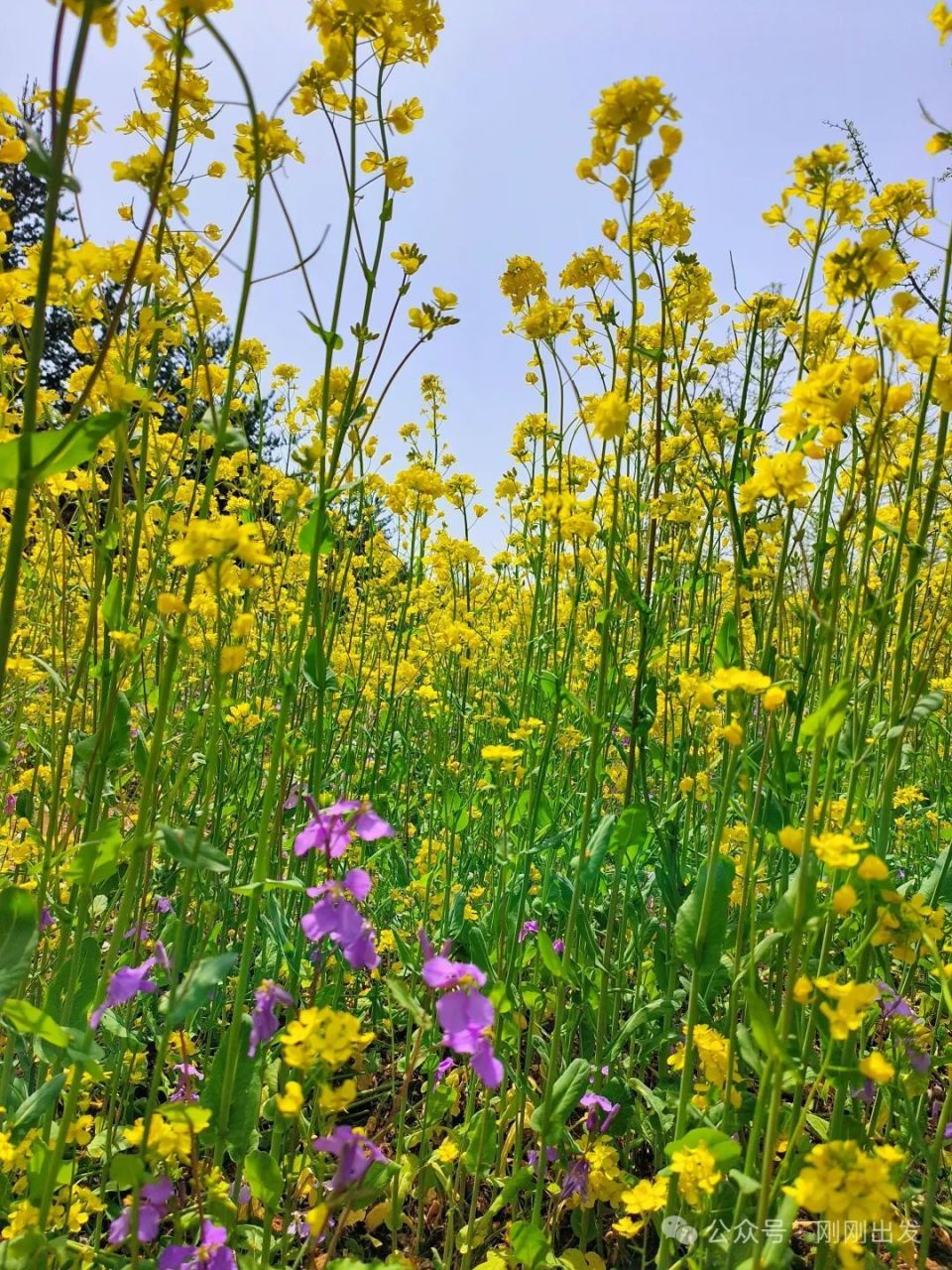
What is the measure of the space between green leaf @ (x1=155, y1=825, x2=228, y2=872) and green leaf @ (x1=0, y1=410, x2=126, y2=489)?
42cm

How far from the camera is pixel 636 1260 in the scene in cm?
162

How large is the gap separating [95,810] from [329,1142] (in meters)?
0.64

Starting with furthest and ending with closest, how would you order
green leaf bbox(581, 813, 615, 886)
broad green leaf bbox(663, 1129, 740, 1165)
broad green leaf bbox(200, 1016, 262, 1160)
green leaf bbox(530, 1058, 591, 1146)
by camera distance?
1. green leaf bbox(581, 813, 615, 886)
2. green leaf bbox(530, 1058, 591, 1146)
3. broad green leaf bbox(200, 1016, 262, 1160)
4. broad green leaf bbox(663, 1129, 740, 1165)

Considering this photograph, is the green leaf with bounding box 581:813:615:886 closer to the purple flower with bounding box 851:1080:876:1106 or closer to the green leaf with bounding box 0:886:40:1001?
the purple flower with bounding box 851:1080:876:1106

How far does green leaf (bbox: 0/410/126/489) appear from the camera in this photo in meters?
0.85

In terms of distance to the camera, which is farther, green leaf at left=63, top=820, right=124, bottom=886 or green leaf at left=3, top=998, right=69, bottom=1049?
green leaf at left=63, top=820, right=124, bottom=886

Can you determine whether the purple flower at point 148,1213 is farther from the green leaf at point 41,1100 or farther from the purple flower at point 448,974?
the purple flower at point 448,974

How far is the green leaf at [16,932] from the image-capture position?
3.48 feet

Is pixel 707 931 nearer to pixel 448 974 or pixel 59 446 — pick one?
pixel 448 974

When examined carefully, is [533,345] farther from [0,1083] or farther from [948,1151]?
[948,1151]

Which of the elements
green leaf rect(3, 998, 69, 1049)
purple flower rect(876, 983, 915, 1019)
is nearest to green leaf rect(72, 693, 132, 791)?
green leaf rect(3, 998, 69, 1049)

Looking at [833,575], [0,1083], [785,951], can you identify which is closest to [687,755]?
[785,951]

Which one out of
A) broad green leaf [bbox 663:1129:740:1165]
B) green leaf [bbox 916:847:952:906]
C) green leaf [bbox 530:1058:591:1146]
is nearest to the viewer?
broad green leaf [bbox 663:1129:740:1165]

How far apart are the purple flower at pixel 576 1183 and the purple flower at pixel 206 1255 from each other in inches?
28.8
